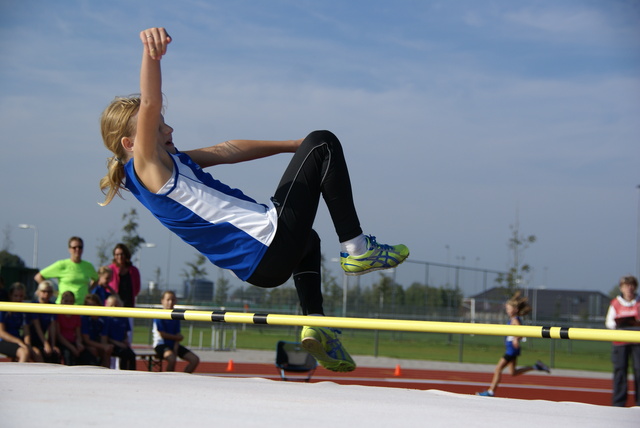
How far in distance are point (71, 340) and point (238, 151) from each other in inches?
232

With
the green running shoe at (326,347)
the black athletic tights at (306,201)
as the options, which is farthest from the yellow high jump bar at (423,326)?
the black athletic tights at (306,201)

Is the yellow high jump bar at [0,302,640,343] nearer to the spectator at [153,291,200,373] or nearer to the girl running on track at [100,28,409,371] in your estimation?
the girl running on track at [100,28,409,371]

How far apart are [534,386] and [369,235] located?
439 inches

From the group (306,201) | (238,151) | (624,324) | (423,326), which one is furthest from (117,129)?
(624,324)

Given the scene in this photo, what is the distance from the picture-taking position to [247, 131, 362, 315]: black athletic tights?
3322mm

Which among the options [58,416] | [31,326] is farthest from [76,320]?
[58,416]

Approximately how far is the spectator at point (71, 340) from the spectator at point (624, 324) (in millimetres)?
6070

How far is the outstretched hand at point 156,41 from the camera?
2943 millimetres

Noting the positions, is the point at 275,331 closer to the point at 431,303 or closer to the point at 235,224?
the point at 431,303

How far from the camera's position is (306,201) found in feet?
11.0

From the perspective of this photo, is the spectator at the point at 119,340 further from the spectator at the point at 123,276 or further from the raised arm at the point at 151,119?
the raised arm at the point at 151,119

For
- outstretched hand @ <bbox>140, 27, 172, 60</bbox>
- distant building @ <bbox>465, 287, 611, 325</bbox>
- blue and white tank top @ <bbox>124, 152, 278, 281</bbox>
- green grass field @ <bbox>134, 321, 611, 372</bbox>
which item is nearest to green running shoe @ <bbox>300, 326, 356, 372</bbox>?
blue and white tank top @ <bbox>124, 152, 278, 281</bbox>

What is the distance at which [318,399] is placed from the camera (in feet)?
10.7

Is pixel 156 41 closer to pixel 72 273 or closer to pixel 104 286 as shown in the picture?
pixel 72 273
